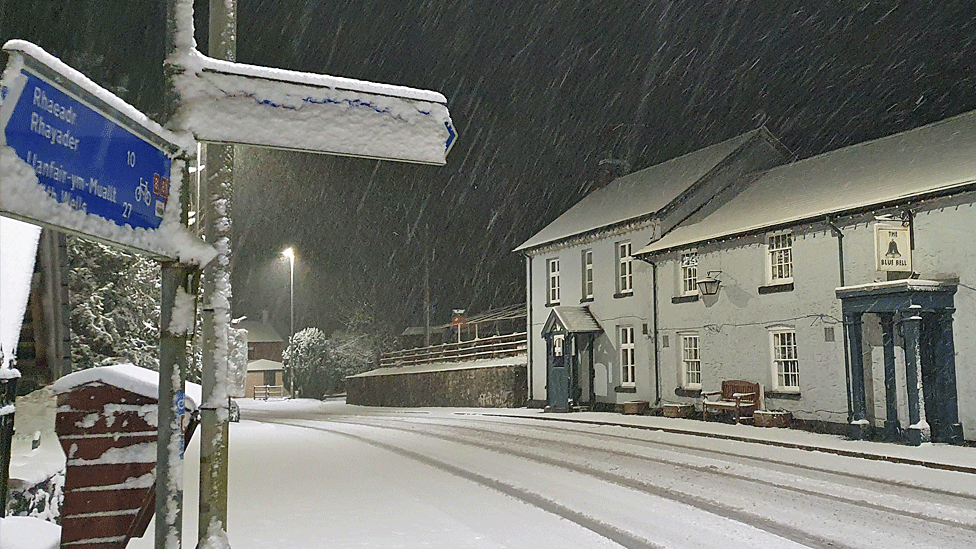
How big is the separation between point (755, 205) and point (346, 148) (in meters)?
22.8

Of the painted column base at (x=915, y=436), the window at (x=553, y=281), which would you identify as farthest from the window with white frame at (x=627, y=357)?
the painted column base at (x=915, y=436)

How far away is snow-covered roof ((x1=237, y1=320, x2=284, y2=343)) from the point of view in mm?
78625

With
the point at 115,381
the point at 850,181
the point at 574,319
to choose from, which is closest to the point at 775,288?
the point at 850,181

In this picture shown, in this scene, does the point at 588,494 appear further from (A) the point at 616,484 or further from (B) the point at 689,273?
(B) the point at 689,273

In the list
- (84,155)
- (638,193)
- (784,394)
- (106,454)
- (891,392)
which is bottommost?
(784,394)

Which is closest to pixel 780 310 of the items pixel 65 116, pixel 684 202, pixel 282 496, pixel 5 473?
pixel 684 202

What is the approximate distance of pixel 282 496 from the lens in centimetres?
986

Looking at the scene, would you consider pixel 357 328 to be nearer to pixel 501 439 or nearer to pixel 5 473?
pixel 501 439

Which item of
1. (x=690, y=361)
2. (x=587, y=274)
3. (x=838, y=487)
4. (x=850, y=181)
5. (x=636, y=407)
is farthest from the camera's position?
(x=587, y=274)

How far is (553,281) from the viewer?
33.4 metres

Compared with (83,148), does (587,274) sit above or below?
above

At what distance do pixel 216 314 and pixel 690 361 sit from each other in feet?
76.2

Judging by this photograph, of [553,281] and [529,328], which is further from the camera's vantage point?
[529,328]

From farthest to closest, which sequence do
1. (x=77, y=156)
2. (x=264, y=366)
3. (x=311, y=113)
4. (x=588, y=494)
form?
(x=264, y=366) → (x=588, y=494) → (x=311, y=113) → (x=77, y=156)
